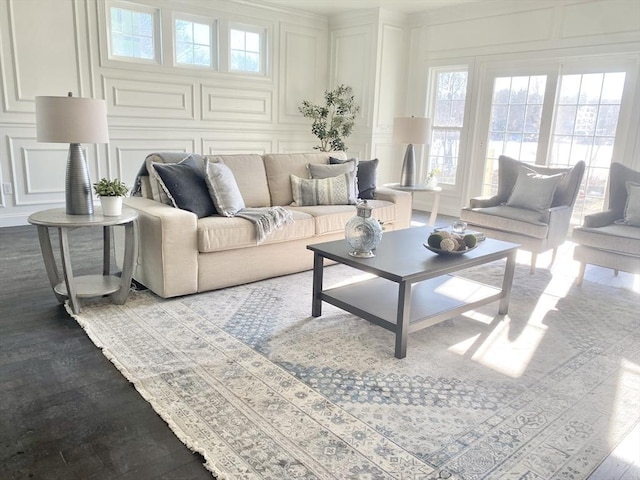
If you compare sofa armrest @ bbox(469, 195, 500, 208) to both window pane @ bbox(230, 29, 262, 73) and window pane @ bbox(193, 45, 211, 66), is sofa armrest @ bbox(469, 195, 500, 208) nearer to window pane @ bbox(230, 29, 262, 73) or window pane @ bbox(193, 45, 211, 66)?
window pane @ bbox(230, 29, 262, 73)

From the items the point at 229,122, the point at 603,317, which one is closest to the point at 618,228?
the point at 603,317

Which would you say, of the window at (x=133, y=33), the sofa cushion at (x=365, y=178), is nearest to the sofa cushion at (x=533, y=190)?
the sofa cushion at (x=365, y=178)

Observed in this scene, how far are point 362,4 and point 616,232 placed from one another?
14.7ft

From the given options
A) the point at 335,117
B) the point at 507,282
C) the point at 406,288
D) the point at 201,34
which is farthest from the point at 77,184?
the point at 335,117

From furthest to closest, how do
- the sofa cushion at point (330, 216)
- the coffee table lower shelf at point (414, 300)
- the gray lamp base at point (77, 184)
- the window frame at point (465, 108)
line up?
the window frame at point (465, 108)
the sofa cushion at point (330, 216)
the gray lamp base at point (77, 184)
the coffee table lower shelf at point (414, 300)

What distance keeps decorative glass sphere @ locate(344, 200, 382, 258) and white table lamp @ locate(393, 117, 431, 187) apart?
2496 mm

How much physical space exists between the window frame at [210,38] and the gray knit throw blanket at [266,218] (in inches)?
128

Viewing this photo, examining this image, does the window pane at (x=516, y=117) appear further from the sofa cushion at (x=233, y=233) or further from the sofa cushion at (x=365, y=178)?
the sofa cushion at (x=233, y=233)

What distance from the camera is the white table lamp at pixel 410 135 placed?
4949 millimetres

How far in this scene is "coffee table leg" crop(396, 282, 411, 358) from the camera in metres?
2.37

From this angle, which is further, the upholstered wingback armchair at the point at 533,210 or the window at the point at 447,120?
the window at the point at 447,120

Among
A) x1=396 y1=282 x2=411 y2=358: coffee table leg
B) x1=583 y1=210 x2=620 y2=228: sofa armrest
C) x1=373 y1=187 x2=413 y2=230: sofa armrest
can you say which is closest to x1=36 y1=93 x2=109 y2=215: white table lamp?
x1=396 y1=282 x2=411 y2=358: coffee table leg

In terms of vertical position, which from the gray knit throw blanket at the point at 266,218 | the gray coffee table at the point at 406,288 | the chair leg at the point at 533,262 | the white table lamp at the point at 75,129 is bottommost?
the chair leg at the point at 533,262

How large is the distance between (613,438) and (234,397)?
1.54 meters
